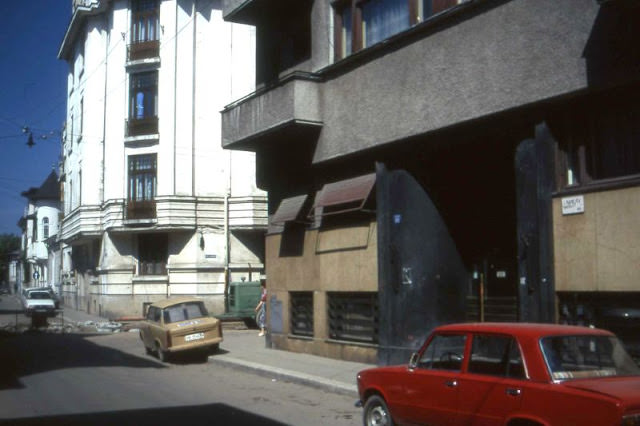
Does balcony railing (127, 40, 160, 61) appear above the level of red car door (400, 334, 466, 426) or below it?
above

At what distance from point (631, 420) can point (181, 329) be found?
45.8ft

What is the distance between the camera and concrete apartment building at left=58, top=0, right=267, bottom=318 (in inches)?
1344

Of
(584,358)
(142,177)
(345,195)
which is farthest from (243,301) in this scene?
(584,358)

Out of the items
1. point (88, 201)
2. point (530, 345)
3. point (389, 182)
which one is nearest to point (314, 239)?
point (389, 182)

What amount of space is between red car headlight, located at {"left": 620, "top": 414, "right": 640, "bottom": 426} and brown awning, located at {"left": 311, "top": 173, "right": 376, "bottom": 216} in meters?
9.36

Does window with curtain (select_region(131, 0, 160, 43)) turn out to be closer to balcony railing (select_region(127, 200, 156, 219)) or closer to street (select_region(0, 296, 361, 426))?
balcony railing (select_region(127, 200, 156, 219))

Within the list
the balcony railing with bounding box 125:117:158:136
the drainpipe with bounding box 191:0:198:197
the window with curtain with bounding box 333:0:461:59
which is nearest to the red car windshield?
the window with curtain with bounding box 333:0:461:59

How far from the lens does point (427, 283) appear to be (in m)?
14.1

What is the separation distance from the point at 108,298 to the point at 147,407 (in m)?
25.0

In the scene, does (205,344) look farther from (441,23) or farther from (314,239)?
(441,23)

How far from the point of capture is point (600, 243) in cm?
998

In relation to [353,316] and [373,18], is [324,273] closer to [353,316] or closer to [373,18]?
[353,316]

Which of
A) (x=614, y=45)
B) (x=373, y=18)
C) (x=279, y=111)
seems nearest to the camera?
(x=614, y=45)

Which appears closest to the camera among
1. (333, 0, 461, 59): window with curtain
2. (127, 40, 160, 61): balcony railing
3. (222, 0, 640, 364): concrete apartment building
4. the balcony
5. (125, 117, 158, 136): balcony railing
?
(222, 0, 640, 364): concrete apartment building
